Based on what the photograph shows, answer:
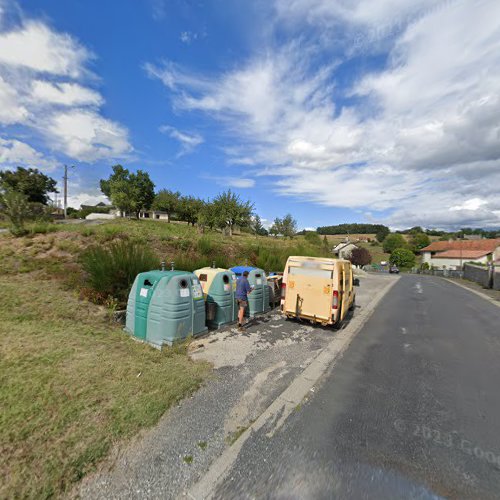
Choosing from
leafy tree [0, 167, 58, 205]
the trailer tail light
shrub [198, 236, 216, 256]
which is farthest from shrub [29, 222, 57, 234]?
leafy tree [0, 167, 58, 205]

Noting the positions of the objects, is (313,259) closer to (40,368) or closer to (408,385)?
(408,385)

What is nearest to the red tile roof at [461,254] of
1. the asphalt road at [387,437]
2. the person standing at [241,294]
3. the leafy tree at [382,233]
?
the leafy tree at [382,233]

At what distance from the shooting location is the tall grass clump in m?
6.70

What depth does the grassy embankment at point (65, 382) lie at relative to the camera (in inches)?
89.4

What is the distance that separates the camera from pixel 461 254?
51.5 metres

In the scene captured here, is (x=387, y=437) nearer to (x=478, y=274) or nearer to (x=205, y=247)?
(x=205, y=247)

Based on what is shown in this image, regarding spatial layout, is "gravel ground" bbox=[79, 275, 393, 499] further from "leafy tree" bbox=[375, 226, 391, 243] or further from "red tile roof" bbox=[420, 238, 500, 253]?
"leafy tree" bbox=[375, 226, 391, 243]

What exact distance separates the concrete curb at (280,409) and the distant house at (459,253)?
59775 mm

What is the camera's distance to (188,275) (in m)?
5.41

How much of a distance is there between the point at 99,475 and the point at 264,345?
3757 millimetres

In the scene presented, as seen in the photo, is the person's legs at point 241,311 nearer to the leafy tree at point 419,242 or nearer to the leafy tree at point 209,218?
the leafy tree at point 209,218

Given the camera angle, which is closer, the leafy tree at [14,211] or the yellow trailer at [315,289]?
the yellow trailer at [315,289]

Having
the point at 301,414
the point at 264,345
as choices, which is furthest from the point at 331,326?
the point at 301,414

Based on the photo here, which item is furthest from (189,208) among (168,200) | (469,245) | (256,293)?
(469,245)
